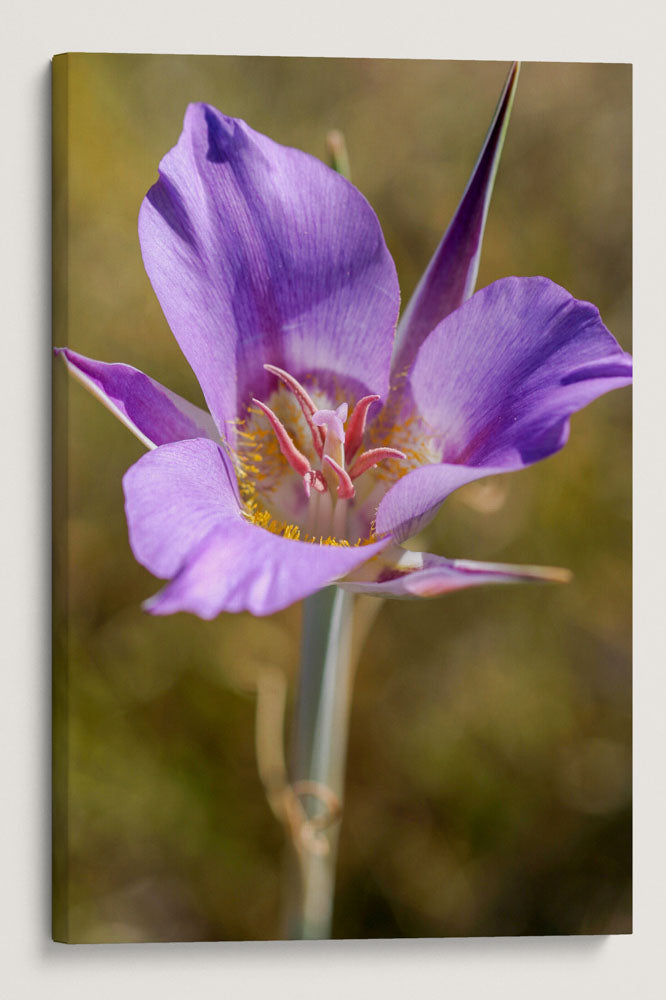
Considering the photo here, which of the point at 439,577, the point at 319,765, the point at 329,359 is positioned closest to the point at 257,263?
the point at 329,359

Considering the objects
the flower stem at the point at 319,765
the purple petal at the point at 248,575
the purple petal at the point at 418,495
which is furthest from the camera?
the flower stem at the point at 319,765

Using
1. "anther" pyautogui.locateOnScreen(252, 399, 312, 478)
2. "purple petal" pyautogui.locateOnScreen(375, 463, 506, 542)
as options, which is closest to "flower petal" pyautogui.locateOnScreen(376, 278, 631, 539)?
"purple petal" pyautogui.locateOnScreen(375, 463, 506, 542)

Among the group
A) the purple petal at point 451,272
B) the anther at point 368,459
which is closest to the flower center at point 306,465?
the anther at point 368,459

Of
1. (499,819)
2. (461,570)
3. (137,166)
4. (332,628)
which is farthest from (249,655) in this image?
(137,166)

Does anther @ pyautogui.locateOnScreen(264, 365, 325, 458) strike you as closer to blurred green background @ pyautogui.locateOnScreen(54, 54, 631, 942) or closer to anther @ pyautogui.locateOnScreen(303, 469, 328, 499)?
anther @ pyautogui.locateOnScreen(303, 469, 328, 499)

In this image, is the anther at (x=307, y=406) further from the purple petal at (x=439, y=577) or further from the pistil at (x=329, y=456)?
the purple petal at (x=439, y=577)

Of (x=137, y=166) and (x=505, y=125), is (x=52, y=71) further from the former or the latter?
(x=505, y=125)
